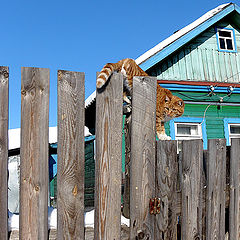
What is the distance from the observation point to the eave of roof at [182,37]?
7778 mm

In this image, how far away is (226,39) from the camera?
9.59 m

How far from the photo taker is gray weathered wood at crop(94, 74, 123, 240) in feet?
6.41

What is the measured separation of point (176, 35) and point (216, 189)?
6.67 metres

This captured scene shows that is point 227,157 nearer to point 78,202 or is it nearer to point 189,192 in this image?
point 189,192

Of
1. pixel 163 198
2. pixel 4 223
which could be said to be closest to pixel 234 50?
pixel 163 198

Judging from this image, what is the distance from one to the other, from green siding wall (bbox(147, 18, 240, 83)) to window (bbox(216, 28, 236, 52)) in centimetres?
16

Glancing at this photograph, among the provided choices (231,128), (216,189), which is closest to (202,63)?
(231,128)

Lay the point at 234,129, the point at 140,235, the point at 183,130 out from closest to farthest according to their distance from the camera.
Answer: the point at 140,235, the point at 183,130, the point at 234,129

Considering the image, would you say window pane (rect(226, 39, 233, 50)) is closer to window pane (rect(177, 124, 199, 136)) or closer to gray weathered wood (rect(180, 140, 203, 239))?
window pane (rect(177, 124, 199, 136))

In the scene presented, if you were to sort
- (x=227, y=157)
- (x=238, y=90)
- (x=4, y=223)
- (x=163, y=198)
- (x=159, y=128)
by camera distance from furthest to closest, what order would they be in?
(x=238, y=90), (x=159, y=128), (x=227, y=157), (x=163, y=198), (x=4, y=223)

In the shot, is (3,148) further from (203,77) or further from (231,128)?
(231,128)

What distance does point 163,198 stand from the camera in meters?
2.16

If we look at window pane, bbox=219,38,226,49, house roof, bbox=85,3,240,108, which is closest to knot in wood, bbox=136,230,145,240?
house roof, bbox=85,3,240,108

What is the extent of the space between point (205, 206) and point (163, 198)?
0.47m
